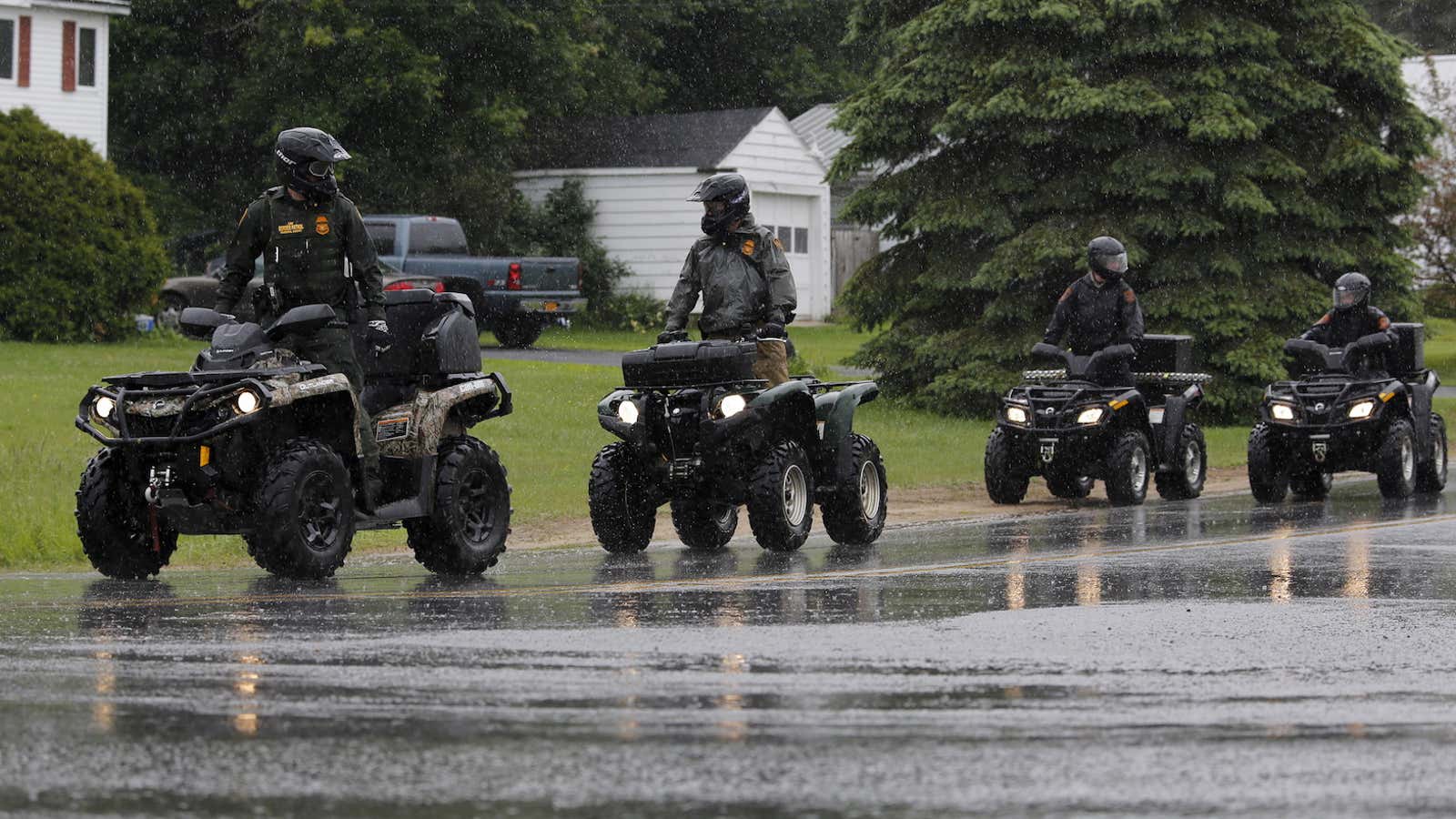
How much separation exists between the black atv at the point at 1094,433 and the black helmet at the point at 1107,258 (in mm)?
607

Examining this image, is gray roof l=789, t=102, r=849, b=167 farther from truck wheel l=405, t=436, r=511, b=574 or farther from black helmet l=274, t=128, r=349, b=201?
black helmet l=274, t=128, r=349, b=201

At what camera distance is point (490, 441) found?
22641mm

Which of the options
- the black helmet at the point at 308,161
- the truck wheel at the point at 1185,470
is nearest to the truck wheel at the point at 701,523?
the black helmet at the point at 308,161

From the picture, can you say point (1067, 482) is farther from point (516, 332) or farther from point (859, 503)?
point (516, 332)

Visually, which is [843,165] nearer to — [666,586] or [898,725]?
[666,586]

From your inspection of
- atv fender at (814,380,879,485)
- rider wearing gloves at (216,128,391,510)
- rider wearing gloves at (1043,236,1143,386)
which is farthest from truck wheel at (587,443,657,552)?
rider wearing gloves at (1043,236,1143,386)

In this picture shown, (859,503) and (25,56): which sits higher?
(25,56)

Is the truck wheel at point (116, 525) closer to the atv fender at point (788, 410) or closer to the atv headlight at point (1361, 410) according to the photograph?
the atv fender at point (788, 410)

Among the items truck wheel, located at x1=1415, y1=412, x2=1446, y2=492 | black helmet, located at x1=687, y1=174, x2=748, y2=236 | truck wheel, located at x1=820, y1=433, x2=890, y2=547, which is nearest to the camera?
black helmet, located at x1=687, y1=174, x2=748, y2=236

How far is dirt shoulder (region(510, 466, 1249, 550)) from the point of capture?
16094mm

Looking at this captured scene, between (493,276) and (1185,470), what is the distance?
19.6 metres

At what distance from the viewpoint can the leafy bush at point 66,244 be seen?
3322 centimetres

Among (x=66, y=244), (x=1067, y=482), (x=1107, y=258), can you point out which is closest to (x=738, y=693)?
(x=1107, y=258)

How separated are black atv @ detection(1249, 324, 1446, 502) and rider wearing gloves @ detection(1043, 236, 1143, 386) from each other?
4.56 feet
